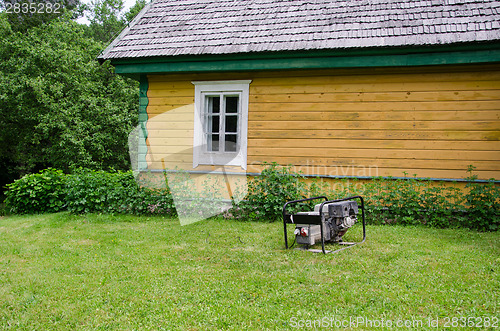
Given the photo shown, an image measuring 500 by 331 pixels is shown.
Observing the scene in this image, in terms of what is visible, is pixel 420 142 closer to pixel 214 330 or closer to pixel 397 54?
pixel 397 54

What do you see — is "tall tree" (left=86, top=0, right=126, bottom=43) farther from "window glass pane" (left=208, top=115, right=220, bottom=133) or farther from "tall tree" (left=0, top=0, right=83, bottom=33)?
"window glass pane" (left=208, top=115, right=220, bottom=133)

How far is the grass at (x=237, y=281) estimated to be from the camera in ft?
10.2

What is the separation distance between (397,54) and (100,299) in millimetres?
6193

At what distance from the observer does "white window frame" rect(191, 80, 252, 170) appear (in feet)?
26.6

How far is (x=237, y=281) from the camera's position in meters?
3.88

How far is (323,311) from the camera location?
3.15m

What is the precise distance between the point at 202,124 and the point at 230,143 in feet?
2.44

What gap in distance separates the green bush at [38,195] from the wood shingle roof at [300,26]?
10.6 feet

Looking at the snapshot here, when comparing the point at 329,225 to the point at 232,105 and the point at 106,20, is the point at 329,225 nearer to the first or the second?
the point at 232,105

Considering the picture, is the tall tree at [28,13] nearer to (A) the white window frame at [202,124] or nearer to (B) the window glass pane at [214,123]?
(A) the white window frame at [202,124]

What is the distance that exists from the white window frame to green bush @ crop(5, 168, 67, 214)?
3.42 meters

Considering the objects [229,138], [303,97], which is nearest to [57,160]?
[229,138]

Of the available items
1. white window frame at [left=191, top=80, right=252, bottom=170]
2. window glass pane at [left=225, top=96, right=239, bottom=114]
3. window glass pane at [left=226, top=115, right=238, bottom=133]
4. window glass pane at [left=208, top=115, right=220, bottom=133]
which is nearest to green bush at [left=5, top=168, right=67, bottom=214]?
white window frame at [left=191, top=80, right=252, bottom=170]

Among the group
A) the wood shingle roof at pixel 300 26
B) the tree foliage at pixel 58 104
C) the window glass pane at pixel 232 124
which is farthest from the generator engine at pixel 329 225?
the tree foliage at pixel 58 104
